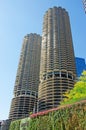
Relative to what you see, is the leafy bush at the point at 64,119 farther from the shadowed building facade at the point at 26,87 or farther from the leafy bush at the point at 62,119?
the shadowed building facade at the point at 26,87

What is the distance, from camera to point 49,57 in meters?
170

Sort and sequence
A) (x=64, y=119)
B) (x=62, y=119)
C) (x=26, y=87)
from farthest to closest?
(x=26, y=87)
(x=62, y=119)
(x=64, y=119)

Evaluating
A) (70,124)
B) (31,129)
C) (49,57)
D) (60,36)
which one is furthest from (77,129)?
(60,36)

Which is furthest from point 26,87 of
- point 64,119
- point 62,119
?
point 64,119

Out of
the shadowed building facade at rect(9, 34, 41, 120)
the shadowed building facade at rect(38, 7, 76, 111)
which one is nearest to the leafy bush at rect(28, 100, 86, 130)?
the shadowed building facade at rect(38, 7, 76, 111)

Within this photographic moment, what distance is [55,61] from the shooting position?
167 metres

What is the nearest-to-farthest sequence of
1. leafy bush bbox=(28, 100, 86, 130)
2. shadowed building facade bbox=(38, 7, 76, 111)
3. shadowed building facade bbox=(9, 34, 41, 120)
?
leafy bush bbox=(28, 100, 86, 130) < shadowed building facade bbox=(38, 7, 76, 111) < shadowed building facade bbox=(9, 34, 41, 120)

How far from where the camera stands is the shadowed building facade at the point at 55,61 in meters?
149

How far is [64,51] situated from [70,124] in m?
150

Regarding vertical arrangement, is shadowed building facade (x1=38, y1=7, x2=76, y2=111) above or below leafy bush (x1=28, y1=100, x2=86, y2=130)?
above

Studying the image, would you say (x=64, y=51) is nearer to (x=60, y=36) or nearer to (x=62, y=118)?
(x=60, y=36)

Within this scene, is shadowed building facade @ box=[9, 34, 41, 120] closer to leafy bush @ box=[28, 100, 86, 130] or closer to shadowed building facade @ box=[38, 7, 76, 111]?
shadowed building facade @ box=[38, 7, 76, 111]

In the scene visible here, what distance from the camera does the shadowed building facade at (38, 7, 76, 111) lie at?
149375 millimetres

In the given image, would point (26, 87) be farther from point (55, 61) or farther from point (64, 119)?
point (64, 119)
